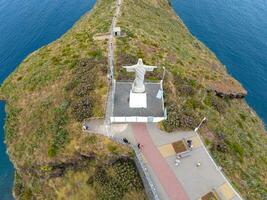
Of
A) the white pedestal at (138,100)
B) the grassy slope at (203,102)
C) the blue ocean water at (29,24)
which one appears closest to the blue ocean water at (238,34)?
the grassy slope at (203,102)

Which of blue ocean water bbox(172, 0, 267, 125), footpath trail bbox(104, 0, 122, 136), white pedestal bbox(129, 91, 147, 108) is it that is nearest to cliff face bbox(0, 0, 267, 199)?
footpath trail bbox(104, 0, 122, 136)

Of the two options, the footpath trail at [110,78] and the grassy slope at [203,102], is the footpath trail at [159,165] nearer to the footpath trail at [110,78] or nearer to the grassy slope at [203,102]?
the grassy slope at [203,102]

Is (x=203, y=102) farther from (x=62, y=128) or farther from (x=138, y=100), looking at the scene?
(x=62, y=128)

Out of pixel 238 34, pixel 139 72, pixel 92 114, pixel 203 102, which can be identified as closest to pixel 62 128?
pixel 92 114

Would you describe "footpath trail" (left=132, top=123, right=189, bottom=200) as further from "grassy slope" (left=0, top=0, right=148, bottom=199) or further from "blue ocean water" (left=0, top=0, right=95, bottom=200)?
"blue ocean water" (left=0, top=0, right=95, bottom=200)

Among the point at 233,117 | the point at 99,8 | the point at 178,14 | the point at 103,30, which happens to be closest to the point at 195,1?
the point at 178,14
